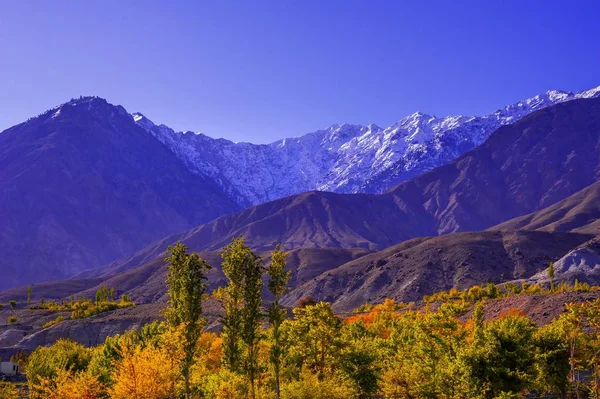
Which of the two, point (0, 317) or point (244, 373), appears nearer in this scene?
point (244, 373)

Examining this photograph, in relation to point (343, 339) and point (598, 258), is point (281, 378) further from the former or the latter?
point (598, 258)

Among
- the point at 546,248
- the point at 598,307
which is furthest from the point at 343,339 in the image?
the point at 546,248

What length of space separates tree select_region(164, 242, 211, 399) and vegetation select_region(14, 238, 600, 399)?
0.20ft

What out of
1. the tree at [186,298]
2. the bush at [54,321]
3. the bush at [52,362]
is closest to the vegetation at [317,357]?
the tree at [186,298]

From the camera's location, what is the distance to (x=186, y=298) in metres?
34.9

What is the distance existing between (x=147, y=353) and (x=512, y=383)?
26946 millimetres

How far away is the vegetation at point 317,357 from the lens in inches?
1405

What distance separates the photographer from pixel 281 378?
46.8m

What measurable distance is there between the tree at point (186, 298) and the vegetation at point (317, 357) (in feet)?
0.20

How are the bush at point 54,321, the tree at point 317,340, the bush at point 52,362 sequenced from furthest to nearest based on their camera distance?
the bush at point 54,321 < the bush at point 52,362 < the tree at point 317,340

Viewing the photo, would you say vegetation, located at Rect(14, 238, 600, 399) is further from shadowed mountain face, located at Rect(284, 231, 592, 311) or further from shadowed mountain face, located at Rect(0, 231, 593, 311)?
shadowed mountain face, located at Rect(0, 231, 593, 311)

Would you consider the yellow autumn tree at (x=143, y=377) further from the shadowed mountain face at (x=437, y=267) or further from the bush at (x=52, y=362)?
the shadowed mountain face at (x=437, y=267)

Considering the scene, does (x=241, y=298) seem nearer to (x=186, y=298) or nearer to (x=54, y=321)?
(x=186, y=298)

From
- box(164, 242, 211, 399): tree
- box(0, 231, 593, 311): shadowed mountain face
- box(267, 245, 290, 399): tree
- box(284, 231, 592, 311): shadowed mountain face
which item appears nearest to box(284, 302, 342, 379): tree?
box(267, 245, 290, 399): tree
